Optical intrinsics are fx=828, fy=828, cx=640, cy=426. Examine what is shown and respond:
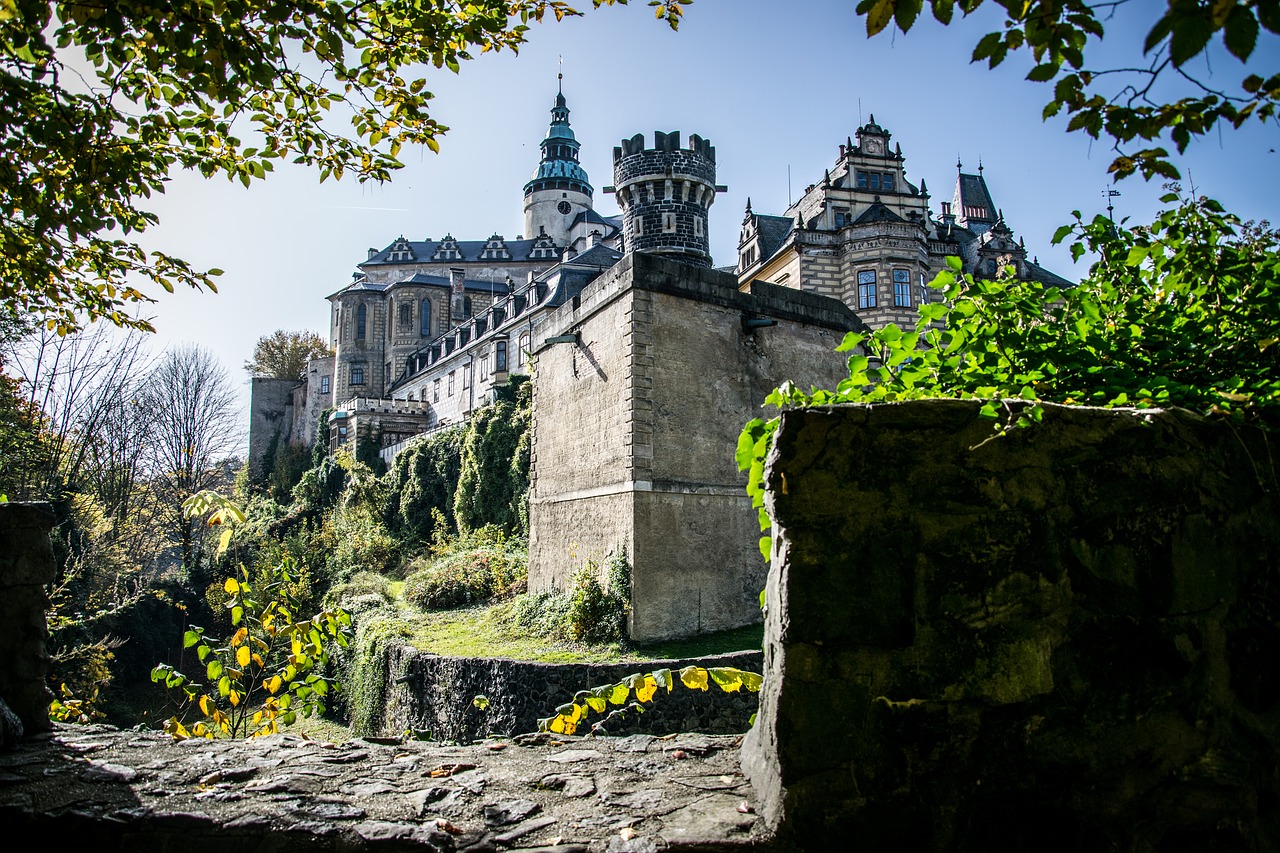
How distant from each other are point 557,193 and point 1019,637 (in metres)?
75.4

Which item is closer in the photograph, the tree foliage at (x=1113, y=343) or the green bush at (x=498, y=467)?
the tree foliage at (x=1113, y=343)

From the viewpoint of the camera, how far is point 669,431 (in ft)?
47.7

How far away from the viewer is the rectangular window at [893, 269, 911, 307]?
32969 mm

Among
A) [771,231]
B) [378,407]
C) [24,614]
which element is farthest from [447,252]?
[24,614]

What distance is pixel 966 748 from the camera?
2.35 m

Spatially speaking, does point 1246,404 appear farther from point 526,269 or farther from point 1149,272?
point 526,269

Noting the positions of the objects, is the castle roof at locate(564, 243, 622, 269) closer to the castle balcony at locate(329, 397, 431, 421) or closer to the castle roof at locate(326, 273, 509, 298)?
the castle balcony at locate(329, 397, 431, 421)

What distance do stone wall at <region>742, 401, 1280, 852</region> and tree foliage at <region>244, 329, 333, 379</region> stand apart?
250 ft

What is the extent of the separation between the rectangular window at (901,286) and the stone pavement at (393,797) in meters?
31.7

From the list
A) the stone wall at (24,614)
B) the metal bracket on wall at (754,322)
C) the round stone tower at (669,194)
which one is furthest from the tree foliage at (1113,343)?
the round stone tower at (669,194)

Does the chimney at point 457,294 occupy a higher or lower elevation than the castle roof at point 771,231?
higher

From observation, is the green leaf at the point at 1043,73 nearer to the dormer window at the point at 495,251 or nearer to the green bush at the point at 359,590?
the green bush at the point at 359,590

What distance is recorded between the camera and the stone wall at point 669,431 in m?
14.2

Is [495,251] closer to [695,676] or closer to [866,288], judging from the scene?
[866,288]
